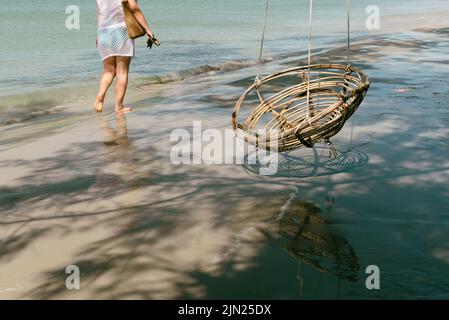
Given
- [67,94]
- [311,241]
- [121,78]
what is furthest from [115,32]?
[67,94]

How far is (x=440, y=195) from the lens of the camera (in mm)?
4715

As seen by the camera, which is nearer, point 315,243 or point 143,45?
point 315,243

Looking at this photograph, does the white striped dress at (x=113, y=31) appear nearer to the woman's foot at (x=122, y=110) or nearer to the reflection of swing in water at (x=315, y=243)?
the woman's foot at (x=122, y=110)

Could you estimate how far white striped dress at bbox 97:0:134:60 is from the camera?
7.69 meters

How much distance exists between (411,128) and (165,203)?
3387 mm

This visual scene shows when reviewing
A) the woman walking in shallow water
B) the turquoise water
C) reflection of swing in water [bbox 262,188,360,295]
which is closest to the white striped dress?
the woman walking in shallow water

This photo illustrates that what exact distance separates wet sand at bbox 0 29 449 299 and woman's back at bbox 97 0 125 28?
57.0 inches

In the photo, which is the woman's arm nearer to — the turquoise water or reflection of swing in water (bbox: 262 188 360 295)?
reflection of swing in water (bbox: 262 188 360 295)

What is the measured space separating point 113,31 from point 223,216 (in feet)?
13.9

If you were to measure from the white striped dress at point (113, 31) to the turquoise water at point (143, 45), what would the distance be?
568 cm

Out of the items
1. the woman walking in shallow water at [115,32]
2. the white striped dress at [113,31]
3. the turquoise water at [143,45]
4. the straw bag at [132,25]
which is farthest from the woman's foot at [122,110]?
the turquoise water at [143,45]

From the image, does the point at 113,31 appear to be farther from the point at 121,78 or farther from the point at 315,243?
the point at 315,243

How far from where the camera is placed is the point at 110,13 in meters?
7.70

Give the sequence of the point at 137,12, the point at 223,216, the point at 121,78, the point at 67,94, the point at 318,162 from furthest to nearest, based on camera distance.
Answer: the point at 67,94 → the point at 121,78 → the point at 137,12 → the point at 318,162 → the point at 223,216
